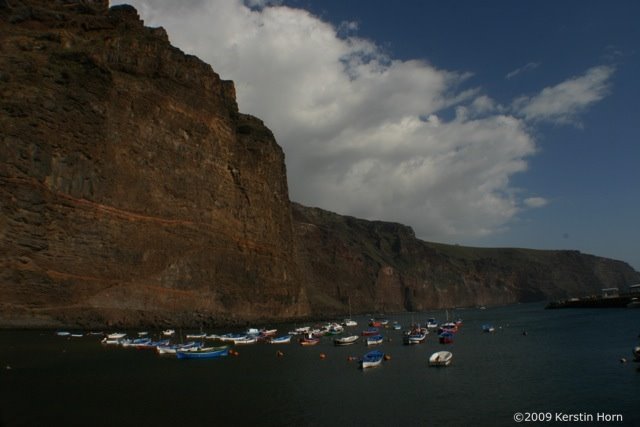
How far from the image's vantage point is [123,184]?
70000 mm

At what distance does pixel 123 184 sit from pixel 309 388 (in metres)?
49.5

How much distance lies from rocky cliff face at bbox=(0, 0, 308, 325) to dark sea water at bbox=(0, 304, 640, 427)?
1500cm

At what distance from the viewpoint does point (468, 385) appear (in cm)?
3042

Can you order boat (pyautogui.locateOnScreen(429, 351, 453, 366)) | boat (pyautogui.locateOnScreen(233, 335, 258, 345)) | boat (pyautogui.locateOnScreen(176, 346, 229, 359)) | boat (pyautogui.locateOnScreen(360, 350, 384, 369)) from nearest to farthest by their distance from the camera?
1. boat (pyautogui.locateOnScreen(360, 350, 384, 369))
2. boat (pyautogui.locateOnScreen(429, 351, 453, 366))
3. boat (pyautogui.locateOnScreen(176, 346, 229, 359))
4. boat (pyautogui.locateOnScreen(233, 335, 258, 345))

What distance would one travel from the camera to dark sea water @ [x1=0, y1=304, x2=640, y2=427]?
22938 mm

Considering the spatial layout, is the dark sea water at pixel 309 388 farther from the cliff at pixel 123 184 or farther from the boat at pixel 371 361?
the cliff at pixel 123 184

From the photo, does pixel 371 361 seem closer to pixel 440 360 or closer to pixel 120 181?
pixel 440 360

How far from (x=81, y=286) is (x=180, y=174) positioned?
23.6 m

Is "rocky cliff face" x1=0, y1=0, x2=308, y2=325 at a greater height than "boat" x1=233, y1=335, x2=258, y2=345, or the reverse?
"rocky cliff face" x1=0, y1=0, x2=308, y2=325

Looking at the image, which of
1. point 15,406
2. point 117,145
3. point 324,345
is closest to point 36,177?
point 117,145

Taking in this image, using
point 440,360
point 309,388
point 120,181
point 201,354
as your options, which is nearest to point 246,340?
point 201,354

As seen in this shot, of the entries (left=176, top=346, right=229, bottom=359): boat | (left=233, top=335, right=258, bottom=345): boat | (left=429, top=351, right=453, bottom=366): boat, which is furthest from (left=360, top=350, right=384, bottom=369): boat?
(left=233, top=335, right=258, bottom=345): boat

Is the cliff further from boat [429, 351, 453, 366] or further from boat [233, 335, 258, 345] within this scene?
boat [429, 351, 453, 366]

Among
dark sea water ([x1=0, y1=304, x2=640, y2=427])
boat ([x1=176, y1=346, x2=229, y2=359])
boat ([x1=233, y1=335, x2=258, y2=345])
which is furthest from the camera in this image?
boat ([x1=233, y1=335, x2=258, y2=345])
